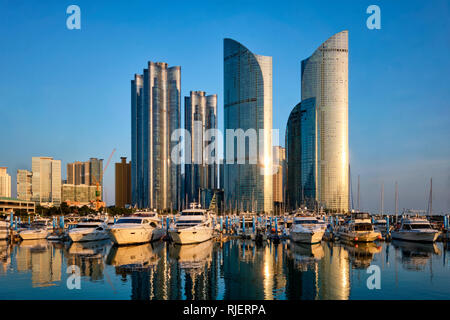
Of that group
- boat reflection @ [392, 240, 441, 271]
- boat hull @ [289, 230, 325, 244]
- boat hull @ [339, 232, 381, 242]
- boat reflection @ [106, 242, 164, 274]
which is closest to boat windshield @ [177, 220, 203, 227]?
boat reflection @ [106, 242, 164, 274]

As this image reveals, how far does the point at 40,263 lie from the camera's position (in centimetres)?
3434

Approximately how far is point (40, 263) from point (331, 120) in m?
159

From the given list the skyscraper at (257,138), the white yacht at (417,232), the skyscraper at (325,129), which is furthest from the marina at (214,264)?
the skyscraper at (257,138)

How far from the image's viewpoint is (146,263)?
33.8m

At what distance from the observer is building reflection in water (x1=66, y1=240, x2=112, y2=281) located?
29737mm

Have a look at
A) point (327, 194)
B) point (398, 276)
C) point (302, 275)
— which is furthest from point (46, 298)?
point (327, 194)

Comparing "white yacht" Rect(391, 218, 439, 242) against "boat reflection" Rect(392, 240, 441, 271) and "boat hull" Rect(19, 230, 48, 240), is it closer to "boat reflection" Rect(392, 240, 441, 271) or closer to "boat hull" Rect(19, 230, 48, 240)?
"boat reflection" Rect(392, 240, 441, 271)

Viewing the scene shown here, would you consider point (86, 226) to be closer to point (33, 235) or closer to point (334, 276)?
point (33, 235)

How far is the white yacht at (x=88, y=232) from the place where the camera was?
5019 centimetres

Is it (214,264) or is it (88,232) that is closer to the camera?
(214,264)

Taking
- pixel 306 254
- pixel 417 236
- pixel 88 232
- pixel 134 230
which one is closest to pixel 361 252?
pixel 306 254

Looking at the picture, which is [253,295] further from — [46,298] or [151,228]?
[151,228]

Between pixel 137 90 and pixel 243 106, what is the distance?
177 feet

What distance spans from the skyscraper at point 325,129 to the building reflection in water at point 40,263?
14124 centimetres
